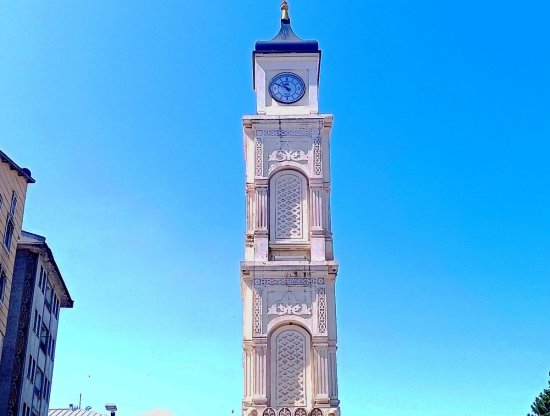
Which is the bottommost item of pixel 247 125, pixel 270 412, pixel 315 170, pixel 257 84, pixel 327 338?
pixel 270 412

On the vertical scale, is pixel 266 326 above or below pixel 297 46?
below

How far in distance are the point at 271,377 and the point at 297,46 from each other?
13742mm

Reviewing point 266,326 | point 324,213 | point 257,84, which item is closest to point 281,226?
point 324,213

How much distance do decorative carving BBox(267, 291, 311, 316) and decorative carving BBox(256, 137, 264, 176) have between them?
16.8 feet

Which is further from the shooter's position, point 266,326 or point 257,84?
point 257,84

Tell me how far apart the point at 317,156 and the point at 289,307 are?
6202mm

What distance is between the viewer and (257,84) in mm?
32594

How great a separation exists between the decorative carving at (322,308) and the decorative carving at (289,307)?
401mm

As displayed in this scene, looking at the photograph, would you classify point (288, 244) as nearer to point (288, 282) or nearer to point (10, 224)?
point (288, 282)

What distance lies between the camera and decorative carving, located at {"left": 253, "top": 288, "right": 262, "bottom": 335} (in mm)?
27997

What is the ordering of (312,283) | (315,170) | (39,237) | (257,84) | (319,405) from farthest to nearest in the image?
(39,237)
(257,84)
(315,170)
(312,283)
(319,405)

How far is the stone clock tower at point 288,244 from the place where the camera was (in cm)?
2733

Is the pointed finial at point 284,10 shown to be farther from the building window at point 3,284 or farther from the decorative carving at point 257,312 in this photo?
the building window at point 3,284

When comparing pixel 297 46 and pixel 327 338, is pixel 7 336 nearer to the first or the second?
pixel 327 338
